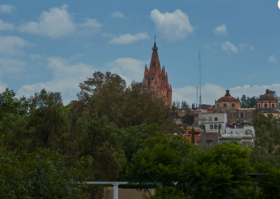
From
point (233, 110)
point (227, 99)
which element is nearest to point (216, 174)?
point (233, 110)

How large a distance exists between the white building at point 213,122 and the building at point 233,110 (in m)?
29.8

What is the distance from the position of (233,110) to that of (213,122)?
33488 millimetres

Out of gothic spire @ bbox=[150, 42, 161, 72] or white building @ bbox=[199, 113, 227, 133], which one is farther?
gothic spire @ bbox=[150, 42, 161, 72]

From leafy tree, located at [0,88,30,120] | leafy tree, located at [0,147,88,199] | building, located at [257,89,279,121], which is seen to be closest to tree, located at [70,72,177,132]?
leafy tree, located at [0,88,30,120]

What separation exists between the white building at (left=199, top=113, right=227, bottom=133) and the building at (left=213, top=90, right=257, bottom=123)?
29833 mm

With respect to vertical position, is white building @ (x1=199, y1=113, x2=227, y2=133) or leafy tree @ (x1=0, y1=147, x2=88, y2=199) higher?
white building @ (x1=199, y1=113, x2=227, y2=133)

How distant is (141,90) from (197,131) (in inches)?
1436

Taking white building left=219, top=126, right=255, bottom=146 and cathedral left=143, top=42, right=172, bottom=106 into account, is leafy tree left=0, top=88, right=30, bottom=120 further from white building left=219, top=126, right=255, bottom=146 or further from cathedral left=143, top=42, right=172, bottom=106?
cathedral left=143, top=42, right=172, bottom=106

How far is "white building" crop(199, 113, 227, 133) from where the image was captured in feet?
233

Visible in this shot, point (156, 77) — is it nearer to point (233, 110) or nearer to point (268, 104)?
point (233, 110)

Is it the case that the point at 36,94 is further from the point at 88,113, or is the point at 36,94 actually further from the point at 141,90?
the point at 141,90

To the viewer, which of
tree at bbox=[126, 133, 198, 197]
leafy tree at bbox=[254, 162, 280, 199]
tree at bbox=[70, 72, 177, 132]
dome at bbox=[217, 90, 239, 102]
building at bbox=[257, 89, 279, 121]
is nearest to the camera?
leafy tree at bbox=[254, 162, 280, 199]

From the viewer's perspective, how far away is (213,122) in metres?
72.3

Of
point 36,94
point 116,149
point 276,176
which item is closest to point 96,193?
point 116,149
